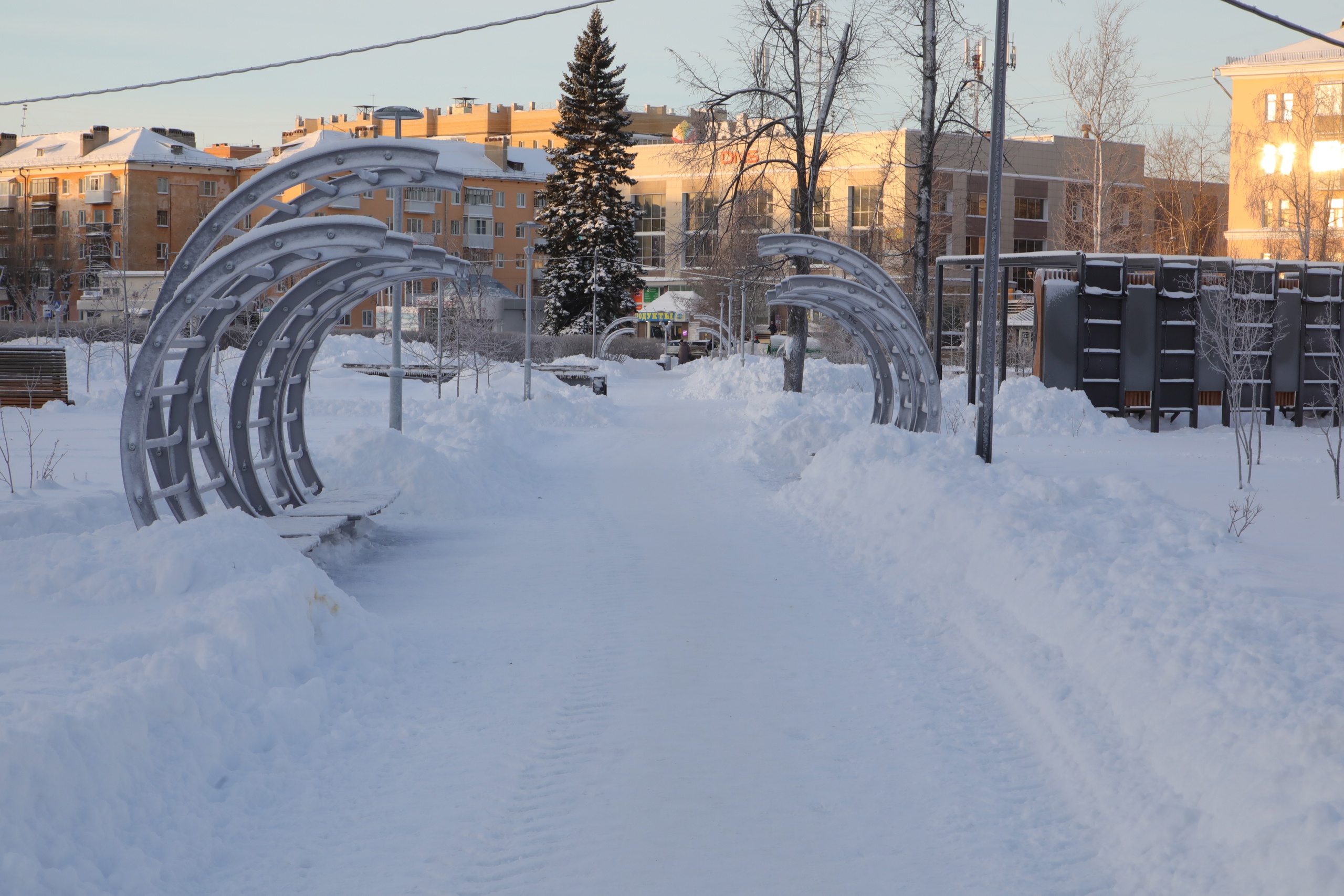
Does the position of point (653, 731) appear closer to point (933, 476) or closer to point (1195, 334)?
point (933, 476)

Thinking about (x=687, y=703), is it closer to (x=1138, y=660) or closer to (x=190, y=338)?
(x=1138, y=660)

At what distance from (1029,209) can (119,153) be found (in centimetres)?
6636

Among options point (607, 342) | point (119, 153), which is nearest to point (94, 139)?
point (119, 153)

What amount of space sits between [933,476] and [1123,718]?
5536 millimetres

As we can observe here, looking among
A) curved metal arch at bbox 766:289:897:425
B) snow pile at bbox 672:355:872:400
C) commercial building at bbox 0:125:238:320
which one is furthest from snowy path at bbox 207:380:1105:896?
commercial building at bbox 0:125:238:320

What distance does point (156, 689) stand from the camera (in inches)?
179

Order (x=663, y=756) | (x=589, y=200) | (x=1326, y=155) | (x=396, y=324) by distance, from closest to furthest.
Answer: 1. (x=663, y=756)
2. (x=396, y=324)
3. (x=1326, y=155)
4. (x=589, y=200)

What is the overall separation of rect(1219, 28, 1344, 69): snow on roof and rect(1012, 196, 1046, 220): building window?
33.9m

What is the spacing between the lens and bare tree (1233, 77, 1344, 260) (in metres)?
40.2

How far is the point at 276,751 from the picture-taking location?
477 cm

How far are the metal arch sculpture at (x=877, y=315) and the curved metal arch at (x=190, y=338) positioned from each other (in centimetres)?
664

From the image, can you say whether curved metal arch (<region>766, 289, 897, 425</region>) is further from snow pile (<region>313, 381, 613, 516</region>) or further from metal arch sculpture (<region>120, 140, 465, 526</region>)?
metal arch sculpture (<region>120, 140, 465, 526</region>)

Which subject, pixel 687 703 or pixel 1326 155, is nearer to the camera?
pixel 687 703

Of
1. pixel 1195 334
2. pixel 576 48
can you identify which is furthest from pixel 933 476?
pixel 576 48
